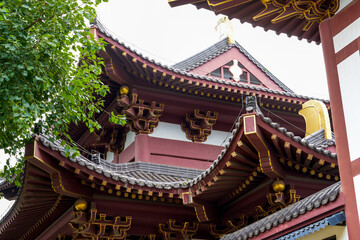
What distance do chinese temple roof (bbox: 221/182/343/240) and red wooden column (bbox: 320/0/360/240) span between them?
30 centimetres

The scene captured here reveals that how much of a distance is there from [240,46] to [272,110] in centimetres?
279

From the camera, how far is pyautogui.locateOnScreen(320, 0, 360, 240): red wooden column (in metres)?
7.40

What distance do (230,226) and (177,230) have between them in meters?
1.22

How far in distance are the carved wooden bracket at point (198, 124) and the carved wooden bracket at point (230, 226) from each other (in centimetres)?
340

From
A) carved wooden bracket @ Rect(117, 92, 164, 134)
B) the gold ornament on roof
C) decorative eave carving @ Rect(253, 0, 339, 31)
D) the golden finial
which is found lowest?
the gold ornament on roof

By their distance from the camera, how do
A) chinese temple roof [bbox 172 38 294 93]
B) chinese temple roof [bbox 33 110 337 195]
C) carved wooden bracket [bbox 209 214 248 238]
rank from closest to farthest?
chinese temple roof [bbox 33 110 337 195] → carved wooden bracket [bbox 209 214 248 238] → chinese temple roof [bbox 172 38 294 93]

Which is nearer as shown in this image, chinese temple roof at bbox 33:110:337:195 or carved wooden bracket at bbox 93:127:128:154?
chinese temple roof at bbox 33:110:337:195

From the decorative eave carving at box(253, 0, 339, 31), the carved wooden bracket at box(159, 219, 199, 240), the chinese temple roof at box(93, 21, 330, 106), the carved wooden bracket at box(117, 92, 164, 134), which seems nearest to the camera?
the decorative eave carving at box(253, 0, 339, 31)

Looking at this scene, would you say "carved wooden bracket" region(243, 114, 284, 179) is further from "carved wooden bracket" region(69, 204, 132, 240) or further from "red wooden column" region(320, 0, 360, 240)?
"carved wooden bracket" region(69, 204, 132, 240)

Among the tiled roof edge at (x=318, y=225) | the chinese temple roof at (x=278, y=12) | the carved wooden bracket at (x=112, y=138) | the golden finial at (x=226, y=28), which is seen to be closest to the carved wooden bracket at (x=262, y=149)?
the chinese temple roof at (x=278, y=12)

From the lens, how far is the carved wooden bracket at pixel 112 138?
16.4 m

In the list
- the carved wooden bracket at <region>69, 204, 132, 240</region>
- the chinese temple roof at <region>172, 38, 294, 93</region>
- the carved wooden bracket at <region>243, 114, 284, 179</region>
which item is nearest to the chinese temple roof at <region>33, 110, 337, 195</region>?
the carved wooden bracket at <region>243, 114, 284, 179</region>

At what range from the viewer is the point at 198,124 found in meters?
16.0

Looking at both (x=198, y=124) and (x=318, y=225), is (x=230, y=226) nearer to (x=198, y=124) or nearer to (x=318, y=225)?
Result: (x=198, y=124)
